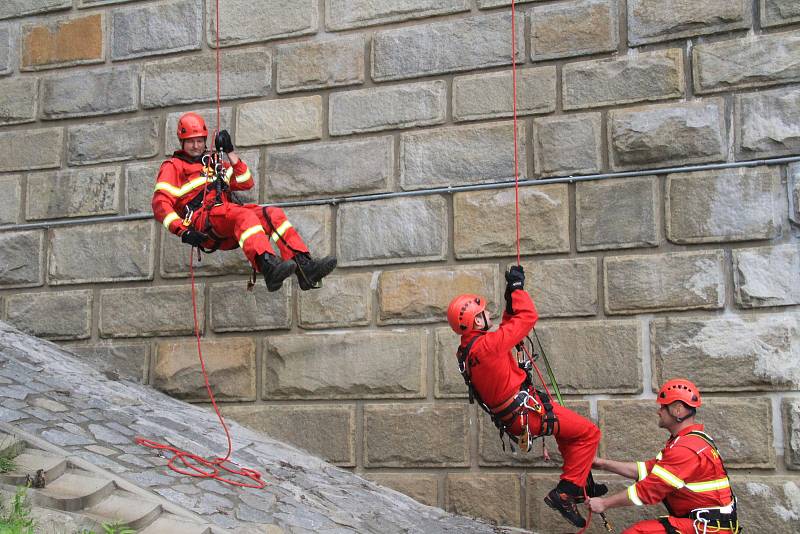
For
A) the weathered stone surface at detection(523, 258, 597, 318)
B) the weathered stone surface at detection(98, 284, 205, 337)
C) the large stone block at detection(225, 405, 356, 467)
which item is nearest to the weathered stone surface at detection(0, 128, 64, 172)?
the weathered stone surface at detection(98, 284, 205, 337)

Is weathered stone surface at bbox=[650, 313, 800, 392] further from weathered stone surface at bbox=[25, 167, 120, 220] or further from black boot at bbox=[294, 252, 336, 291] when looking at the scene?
weathered stone surface at bbox=[25, 167, 120, 220]

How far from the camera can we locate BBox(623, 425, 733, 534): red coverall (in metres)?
5.55

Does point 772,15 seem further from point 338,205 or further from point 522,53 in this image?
point 338,205

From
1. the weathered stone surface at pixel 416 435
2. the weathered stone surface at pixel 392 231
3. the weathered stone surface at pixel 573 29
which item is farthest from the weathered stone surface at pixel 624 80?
the weathered stone surface at pixel 416 435

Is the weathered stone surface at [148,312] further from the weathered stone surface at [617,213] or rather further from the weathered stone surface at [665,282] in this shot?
the weathered stone surface at [665,282]

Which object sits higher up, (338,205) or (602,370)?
(338,205)

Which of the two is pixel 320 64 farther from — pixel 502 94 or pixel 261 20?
pixel 502 94

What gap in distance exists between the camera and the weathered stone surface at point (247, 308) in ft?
25.3

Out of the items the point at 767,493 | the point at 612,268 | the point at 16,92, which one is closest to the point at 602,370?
the point at 612,268

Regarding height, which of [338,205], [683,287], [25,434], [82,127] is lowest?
[25,434]

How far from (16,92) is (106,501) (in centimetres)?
499

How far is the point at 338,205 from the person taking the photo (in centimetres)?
771

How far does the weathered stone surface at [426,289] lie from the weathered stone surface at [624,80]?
4.65ft

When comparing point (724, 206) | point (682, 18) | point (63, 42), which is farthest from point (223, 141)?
point (724, 206)
